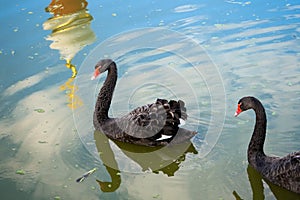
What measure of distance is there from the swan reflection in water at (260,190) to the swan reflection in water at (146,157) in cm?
43

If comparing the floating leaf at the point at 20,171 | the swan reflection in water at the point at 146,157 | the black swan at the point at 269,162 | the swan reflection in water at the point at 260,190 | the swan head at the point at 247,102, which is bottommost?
the swan reflection in water at the point at 146,157

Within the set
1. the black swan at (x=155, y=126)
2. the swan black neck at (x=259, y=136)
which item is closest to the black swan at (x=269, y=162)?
the swan black neck at (x=259, y=136)

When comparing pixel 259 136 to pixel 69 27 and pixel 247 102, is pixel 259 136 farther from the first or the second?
pixel 69 27

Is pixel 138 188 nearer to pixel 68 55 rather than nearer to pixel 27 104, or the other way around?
pixel 27 104

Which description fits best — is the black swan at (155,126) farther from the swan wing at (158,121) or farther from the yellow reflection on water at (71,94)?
the yellow reflection on water at (71,94)

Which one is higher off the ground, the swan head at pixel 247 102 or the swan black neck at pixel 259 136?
the swan head at pixel 247 102

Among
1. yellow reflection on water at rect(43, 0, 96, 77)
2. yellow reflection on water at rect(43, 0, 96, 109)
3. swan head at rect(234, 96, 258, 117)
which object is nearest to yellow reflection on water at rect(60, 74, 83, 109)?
yellow reflection on water at rect(43, 0, 96, 109)

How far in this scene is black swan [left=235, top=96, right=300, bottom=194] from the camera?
93.2 inches

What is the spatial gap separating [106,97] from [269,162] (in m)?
1.32

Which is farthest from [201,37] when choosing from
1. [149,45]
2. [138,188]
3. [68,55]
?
[138,188]

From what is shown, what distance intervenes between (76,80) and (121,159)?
126 centimetres

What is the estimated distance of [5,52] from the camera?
4.83 metres

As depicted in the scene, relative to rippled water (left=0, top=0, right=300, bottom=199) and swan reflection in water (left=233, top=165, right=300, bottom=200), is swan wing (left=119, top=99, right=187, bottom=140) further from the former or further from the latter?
swan reflection in water (left=233, top=165, right=300, bottom=200)

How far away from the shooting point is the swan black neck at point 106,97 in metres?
3.26
